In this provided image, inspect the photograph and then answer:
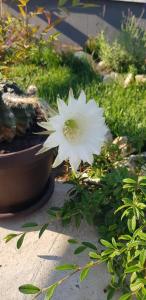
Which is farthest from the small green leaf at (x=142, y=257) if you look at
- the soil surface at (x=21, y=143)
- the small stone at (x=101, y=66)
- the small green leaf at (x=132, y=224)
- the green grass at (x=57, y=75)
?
the small stone at (x=101, y=66)

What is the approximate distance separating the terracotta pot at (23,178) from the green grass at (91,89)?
67 cm

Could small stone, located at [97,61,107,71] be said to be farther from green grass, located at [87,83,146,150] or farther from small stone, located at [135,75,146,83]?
green grass, located at [87,83,146,150]

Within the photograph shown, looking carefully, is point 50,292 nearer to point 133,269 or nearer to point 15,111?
point 133,269

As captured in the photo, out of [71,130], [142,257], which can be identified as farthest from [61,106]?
[142,257]

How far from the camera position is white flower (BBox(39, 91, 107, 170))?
1585 millimetres

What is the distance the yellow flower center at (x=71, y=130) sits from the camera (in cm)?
162

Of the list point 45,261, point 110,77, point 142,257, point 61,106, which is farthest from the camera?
point 110,77

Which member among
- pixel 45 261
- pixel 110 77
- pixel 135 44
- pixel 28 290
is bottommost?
pixel 45 261

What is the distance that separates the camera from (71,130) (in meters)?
1.64

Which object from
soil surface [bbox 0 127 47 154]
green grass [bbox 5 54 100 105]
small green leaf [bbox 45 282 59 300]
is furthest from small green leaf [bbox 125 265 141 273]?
green grass [bbox 5 54 100 105]

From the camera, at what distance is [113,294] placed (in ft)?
6.06

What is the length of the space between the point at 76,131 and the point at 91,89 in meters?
1.97

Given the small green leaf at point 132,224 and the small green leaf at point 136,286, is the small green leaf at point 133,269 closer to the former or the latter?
the small green leaf at point 136,286

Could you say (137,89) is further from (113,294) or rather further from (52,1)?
(113,294)
